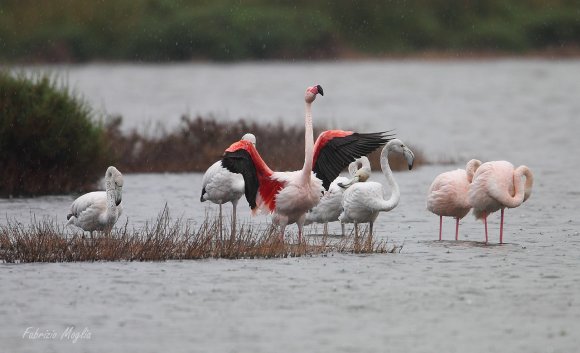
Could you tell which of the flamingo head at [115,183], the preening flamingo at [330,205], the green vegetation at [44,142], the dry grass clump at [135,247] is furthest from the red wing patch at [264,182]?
the green vegetation at [44,142]

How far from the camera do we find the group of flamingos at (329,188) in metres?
14.2

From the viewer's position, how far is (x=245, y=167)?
1416 cm

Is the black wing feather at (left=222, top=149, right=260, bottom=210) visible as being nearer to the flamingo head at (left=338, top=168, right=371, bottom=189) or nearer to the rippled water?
the rippled water

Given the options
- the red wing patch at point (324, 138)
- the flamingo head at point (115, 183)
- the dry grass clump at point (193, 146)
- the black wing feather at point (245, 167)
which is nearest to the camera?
the black wing feather at point (245, 167)

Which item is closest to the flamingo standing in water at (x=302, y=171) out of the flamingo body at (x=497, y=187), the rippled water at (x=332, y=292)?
the rippled water at (x=332, y=292)

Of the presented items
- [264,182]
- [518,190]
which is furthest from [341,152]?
[518,190]

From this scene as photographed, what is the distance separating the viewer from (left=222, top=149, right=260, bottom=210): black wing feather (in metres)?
13.9

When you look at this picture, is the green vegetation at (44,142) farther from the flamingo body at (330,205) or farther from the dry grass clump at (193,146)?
the flamingo body at (330,205)

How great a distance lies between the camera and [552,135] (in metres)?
35.6

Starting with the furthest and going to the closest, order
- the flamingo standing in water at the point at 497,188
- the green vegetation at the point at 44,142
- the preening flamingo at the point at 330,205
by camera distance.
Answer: the green vegetation at the point at 44,142 < the preening flamingo at the point at 330,205 < the flamingo standing in water at the point at 497,188

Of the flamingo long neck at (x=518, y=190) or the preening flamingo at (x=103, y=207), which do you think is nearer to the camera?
the preening flamingo at (x=103, y=207)
